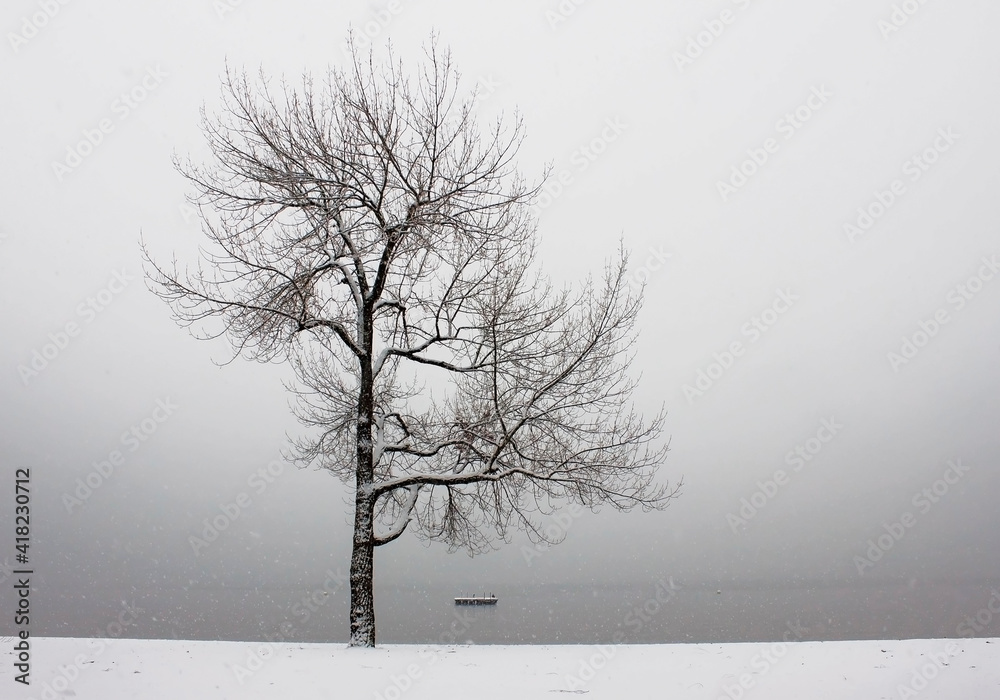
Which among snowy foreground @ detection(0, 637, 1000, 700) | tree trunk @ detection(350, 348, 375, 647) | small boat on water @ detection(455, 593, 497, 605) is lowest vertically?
small boat on water @ detection(455, 593, 497, 605)

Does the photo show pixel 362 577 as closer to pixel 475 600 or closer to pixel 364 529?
pixel 364 529

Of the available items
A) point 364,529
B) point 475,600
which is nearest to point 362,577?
point 364,529

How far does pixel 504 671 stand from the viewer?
8500mm

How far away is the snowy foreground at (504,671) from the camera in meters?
7.26

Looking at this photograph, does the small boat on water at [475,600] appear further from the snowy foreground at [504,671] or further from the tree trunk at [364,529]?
the snowy foreground at [504,671]

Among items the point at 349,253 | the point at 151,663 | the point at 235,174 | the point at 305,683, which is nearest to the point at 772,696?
the point at 305,683

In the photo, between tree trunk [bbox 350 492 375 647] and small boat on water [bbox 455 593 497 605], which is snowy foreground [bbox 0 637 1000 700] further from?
small boat on water [bbox 455 593 497 605]

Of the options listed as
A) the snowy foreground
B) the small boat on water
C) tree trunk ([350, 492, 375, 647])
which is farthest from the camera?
the small boat on water

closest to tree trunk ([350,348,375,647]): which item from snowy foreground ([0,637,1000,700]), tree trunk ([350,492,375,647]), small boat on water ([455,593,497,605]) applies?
tree trunk ([350,492,375,647])

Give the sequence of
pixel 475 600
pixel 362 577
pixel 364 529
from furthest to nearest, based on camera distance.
A: pixel 475 600
pixel 364 529
pixel 362 577

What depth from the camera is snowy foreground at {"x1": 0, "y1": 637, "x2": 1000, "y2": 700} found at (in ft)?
23.8

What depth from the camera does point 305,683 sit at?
768 cm

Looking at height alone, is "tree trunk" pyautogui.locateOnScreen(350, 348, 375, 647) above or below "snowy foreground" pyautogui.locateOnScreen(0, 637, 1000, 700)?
above

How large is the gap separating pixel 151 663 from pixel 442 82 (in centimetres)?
958
